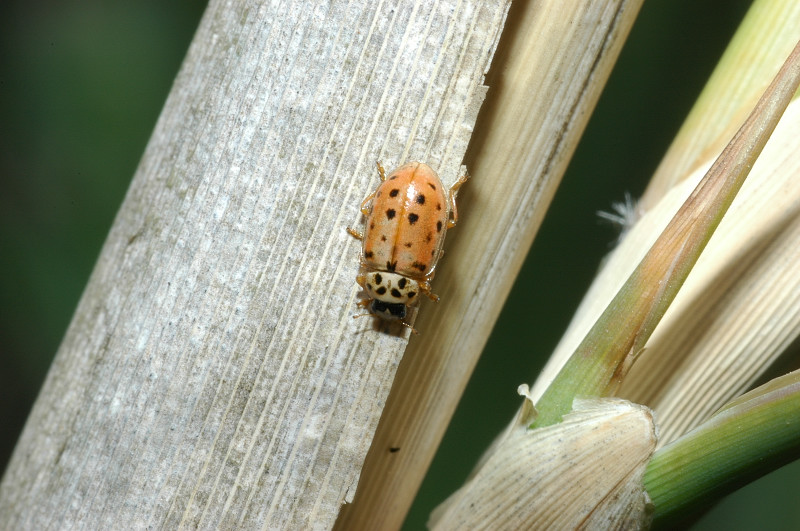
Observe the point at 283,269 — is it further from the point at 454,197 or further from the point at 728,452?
the point at 728,452

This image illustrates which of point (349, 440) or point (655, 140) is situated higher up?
point (655, 140)

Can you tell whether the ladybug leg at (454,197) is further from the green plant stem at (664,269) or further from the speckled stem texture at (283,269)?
the green plant stem at (664,269)

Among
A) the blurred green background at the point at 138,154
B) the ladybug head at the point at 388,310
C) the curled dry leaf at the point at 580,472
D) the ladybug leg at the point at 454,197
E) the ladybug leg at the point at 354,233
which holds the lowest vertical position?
the curled dry leaf at the point at 580,472

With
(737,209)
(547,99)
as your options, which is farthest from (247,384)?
(737,209)

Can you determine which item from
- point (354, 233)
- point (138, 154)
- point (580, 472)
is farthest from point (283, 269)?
point (138, 154)

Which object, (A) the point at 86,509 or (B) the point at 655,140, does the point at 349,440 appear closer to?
(A) the point at 86,509

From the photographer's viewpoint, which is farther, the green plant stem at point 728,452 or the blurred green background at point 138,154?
the blurred green background at point 138,154

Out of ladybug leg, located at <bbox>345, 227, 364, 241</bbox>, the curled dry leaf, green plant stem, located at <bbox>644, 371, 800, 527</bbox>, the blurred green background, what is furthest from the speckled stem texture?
the blurred green background

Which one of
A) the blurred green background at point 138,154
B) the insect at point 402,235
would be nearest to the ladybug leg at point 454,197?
the insect at point 402,235
